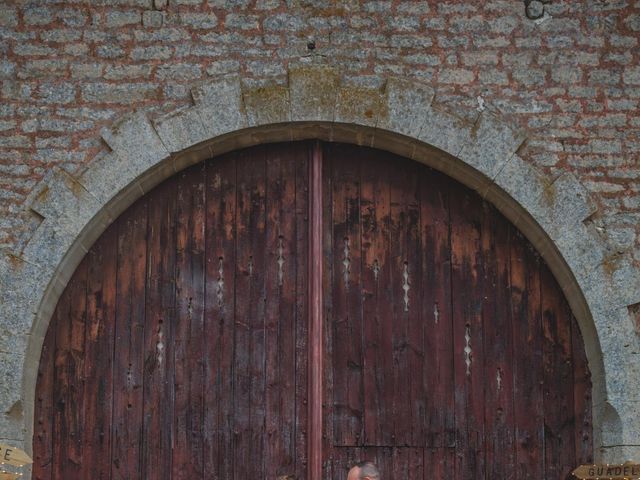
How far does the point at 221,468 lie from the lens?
6.60 metres

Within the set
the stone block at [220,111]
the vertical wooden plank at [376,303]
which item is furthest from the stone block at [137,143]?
the vertical wooden plank at [376,303]

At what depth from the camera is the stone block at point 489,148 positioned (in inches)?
260

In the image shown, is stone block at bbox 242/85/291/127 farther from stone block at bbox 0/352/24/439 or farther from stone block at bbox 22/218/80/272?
stone block at bbox 0/352/24/439

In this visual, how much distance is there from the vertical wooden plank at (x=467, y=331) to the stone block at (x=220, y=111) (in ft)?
4.24

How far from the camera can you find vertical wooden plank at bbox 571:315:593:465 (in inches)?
262

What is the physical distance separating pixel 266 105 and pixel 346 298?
1152 mm

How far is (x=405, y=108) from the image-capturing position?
21.8 ft

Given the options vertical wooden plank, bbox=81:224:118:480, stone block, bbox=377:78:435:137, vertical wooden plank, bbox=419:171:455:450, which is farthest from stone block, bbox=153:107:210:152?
vertical wooden plank, bbox=419:171:455:450

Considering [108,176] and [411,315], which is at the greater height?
[108,176]

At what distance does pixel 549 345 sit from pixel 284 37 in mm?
2241

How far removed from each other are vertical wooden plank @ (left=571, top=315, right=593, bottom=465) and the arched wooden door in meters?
0.01

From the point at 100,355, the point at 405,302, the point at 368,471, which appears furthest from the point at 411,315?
the point at 100,355

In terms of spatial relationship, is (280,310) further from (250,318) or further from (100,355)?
(100,355)

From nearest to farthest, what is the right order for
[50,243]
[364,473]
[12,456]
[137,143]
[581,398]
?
[364,473], [12,456], [50,243], [137,143], [581,398]
